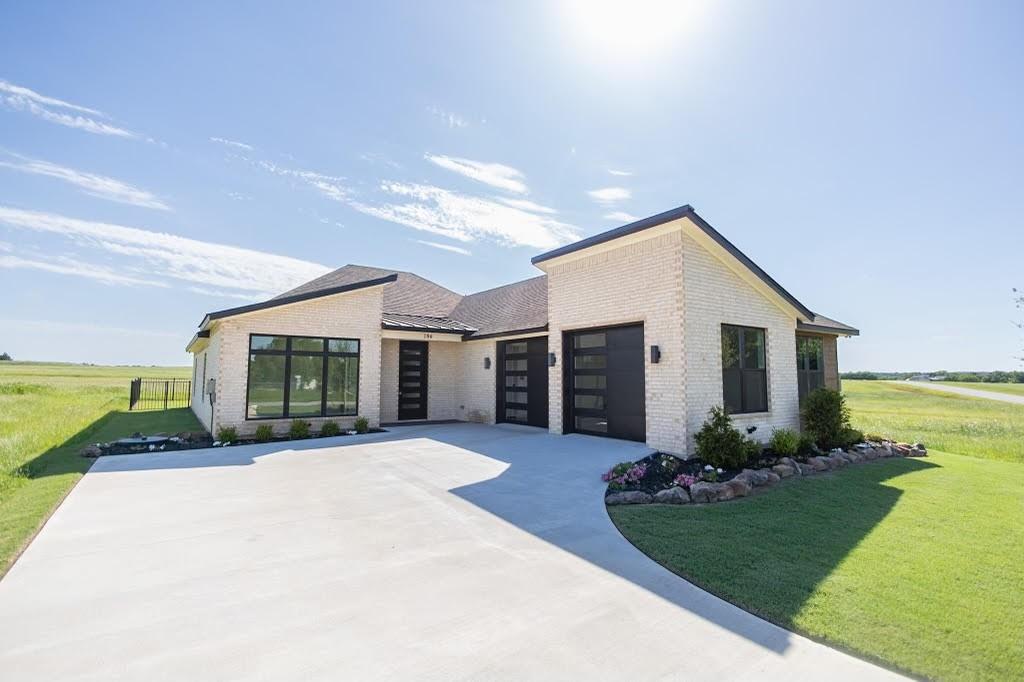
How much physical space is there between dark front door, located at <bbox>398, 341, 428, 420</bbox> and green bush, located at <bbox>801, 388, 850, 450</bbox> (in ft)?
36.8

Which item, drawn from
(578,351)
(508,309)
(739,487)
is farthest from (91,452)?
(739,487)

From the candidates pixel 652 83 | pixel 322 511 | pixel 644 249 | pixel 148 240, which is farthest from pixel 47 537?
pixel 148 240

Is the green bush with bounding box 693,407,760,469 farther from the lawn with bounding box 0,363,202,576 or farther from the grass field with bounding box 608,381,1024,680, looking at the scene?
the lawn with bounding box 0,363,202,576

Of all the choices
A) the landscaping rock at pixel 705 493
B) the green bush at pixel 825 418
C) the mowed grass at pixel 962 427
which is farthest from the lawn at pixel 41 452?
the mowed grass at pixel 962 427

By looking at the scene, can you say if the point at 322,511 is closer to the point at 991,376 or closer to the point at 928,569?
the point at 928,569

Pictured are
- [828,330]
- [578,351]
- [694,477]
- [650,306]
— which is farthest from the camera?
[828,330]

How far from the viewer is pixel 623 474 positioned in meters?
6.89

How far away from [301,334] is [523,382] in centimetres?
638

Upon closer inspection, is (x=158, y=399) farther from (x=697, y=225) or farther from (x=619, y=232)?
(x=697, y=225)

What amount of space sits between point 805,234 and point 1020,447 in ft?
28.8

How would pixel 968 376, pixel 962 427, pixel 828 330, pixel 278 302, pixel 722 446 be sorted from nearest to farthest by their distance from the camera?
pixel 722 446, pixel 278 302, pixel 828 330, pixel 962 427, pixel 968 376

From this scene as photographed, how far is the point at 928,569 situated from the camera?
3.96 meters

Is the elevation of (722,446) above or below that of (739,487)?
above

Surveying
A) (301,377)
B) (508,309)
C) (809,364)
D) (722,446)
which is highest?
(508,309)
